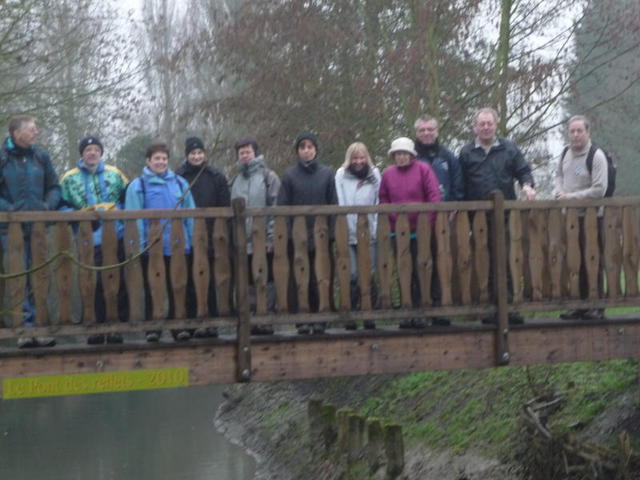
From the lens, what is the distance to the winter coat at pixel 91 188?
10.3 metres

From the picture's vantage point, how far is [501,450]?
1406cm

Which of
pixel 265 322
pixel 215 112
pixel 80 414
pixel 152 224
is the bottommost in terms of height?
pixel 80 414

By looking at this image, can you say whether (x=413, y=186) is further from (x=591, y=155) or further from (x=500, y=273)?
(x=591, y=155)

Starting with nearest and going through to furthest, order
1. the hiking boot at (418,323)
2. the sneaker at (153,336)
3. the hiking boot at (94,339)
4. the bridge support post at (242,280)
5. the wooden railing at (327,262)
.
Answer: the wooden railing at (327,262)
the hiking boot at (94,339)
the bridge support post at (242,280)
the sneaker at (153,336)
the hiking boot at (418,323)

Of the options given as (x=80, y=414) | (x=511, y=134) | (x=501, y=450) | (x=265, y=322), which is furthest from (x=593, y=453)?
(x=80, y=414)

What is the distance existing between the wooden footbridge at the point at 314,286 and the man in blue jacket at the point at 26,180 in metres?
0.14

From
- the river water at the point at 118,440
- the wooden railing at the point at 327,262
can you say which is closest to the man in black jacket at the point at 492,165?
the wooden railing at the point at 327,262

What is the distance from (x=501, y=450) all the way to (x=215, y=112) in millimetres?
9123

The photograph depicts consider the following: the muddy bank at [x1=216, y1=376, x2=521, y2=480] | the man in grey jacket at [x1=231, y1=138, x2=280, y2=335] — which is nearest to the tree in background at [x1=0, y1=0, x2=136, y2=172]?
the muddy bank at [x1=216, y1=376, x2=521, y2=480]

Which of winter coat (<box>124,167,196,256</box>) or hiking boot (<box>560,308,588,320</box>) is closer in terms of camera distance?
winter coat (<box>124,167,196,256</box>)

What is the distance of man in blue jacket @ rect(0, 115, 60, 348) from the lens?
385 inches

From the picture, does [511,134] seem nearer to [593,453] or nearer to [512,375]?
[512,375]

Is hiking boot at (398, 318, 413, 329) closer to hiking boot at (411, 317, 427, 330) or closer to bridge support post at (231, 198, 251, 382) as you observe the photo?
hiking boot at (411, 317, 427, 330)

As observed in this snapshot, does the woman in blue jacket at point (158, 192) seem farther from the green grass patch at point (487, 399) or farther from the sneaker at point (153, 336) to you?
the green grass patch at point (487, 399)
